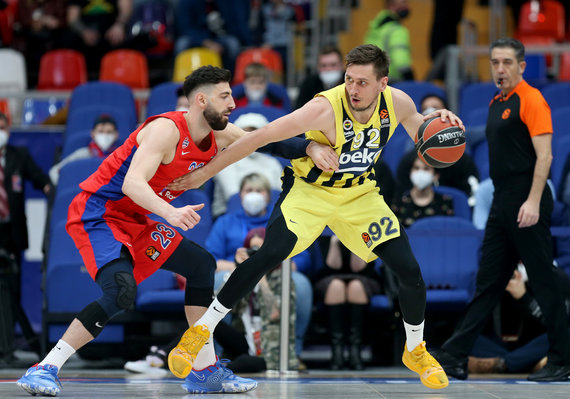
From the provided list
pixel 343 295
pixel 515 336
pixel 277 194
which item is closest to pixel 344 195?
pixel 343 295

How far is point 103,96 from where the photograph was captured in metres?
9.58

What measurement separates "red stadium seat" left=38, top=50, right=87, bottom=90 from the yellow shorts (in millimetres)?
7338

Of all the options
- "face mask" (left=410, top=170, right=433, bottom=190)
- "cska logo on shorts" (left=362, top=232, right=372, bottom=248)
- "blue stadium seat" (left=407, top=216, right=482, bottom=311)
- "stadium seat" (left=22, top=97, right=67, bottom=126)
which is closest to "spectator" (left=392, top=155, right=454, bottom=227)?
"face mask" (left=410, top=170, right=433, bottom=190)

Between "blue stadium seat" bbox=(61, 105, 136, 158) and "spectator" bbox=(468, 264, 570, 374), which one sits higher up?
"blue stadium seat" bbox=(61, 105, 136, 158)

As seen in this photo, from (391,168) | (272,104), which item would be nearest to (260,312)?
(391,168)

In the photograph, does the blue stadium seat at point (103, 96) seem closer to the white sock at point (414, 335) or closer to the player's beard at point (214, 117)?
the player's beard at point (214, 117)

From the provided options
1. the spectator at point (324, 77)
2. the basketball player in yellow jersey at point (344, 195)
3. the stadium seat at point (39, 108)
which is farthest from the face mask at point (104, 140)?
the basketball player in yellow jersey at point (344, 195)

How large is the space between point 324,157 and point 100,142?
3945 millimetres

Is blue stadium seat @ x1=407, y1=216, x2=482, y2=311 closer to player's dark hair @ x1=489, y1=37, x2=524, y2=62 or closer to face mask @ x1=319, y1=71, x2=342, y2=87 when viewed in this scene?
player's dark hair @ x1=489, y1=37, x2=524, y2=62

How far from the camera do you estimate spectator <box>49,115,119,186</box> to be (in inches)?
327

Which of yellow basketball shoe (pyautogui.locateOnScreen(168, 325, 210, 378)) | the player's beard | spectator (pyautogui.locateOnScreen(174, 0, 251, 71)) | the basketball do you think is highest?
spectator (pyautogui.locateOnScreen(174, 0, 251, 71))

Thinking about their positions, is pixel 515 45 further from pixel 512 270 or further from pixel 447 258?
pixel 447 258

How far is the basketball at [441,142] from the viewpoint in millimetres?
5012

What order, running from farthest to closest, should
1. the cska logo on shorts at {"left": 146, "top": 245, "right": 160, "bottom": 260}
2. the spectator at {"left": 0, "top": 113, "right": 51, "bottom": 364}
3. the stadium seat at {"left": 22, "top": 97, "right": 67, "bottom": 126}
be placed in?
the stadium seat at {"left": 22, "top": 97, "right": 67, "bottom": 126} → the spectator at {"left": 0, "top": 113, "right": 51, "bottom": 364} → the cska logo on shorts at {"left": 146, "top": 245, "right": 160, "bottom": 260}
